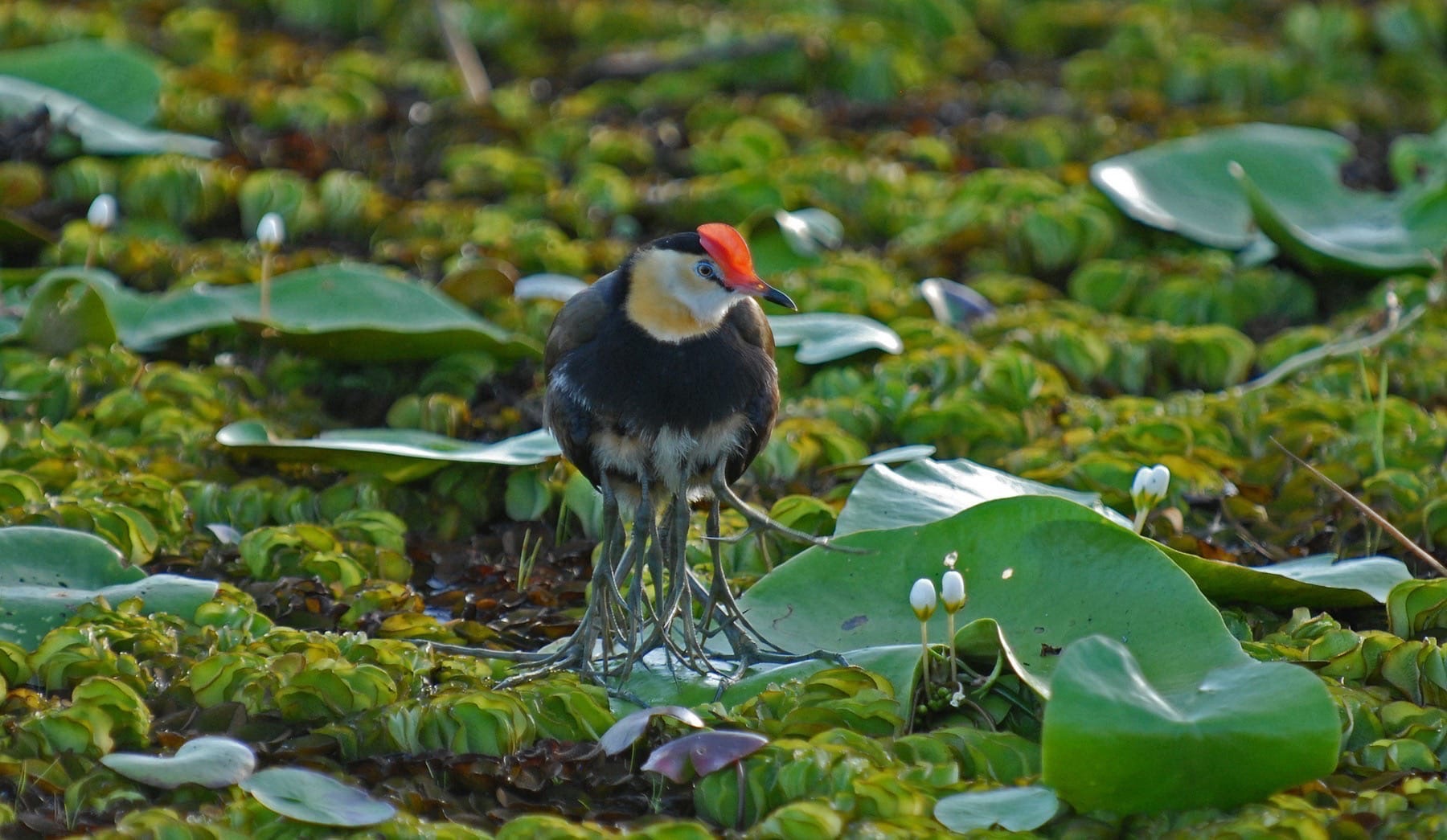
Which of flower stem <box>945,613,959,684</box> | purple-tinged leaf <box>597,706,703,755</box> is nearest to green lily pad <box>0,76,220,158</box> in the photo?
purple-tinged leaf <box>597,706,703,755</box>

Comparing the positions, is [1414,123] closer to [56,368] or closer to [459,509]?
[459,509]

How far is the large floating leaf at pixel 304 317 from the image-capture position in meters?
3.62

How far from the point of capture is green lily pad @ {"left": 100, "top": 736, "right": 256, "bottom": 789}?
6.93 ft

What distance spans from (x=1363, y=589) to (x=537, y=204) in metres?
2.66

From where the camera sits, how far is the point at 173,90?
5188mm

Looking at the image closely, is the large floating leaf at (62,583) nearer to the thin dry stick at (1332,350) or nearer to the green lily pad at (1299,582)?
the green lily pad at (1299,582)

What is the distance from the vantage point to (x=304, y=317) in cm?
367

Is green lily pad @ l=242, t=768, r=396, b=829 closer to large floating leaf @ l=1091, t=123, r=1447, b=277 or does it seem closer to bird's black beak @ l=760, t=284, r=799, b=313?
bird's black beak @ l=760, t=284, r=799, b=313

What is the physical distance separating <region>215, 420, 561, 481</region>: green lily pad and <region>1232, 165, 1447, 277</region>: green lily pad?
5.89 ft

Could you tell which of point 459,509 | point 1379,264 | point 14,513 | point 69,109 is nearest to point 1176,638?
point 459,509

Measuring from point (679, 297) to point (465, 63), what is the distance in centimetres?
352

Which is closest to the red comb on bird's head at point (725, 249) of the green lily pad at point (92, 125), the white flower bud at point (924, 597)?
the white flower bud at point (924, 597)

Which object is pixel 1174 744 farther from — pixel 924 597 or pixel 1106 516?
pixel 1106 516

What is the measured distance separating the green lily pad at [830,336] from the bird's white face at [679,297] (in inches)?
51.6
